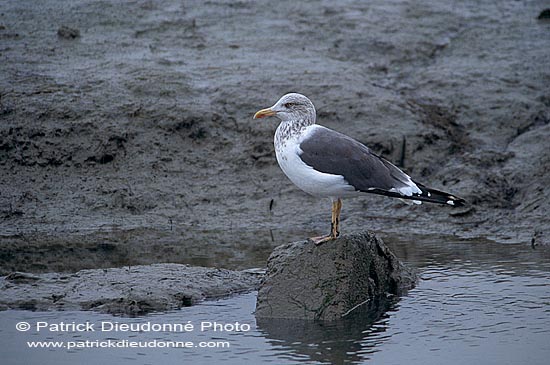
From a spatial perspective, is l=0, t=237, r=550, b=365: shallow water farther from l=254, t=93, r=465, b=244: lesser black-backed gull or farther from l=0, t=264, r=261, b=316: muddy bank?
l=254, t=93, r=465, b=244: lesser black-backed gull

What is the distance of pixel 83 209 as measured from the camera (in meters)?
10.8

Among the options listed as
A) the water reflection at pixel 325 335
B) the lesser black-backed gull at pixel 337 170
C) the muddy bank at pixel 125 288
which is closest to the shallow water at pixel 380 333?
the water reflection at pixel 325 335

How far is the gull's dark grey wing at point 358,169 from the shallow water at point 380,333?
0.96 metres

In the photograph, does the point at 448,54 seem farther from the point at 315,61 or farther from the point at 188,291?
the point at 188,291

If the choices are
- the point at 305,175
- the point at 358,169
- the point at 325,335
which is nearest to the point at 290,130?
the point at 305,175

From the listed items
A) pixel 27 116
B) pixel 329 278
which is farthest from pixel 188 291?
pixel 27 116

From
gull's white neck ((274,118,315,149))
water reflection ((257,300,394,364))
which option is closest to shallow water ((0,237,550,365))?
water reflection ((257,300,394,364))

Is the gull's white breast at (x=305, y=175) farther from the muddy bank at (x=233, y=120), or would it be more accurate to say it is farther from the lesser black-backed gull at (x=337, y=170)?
the muddy bank at (x=233, y=120)

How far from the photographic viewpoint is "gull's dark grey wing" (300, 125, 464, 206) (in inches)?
285

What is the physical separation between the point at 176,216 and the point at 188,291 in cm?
305

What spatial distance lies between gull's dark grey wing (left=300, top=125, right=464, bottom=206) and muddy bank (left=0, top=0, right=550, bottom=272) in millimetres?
2142

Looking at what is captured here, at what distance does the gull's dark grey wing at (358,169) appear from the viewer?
285 inches

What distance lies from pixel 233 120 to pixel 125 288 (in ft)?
14.2

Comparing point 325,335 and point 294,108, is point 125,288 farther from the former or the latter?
point 294,108
